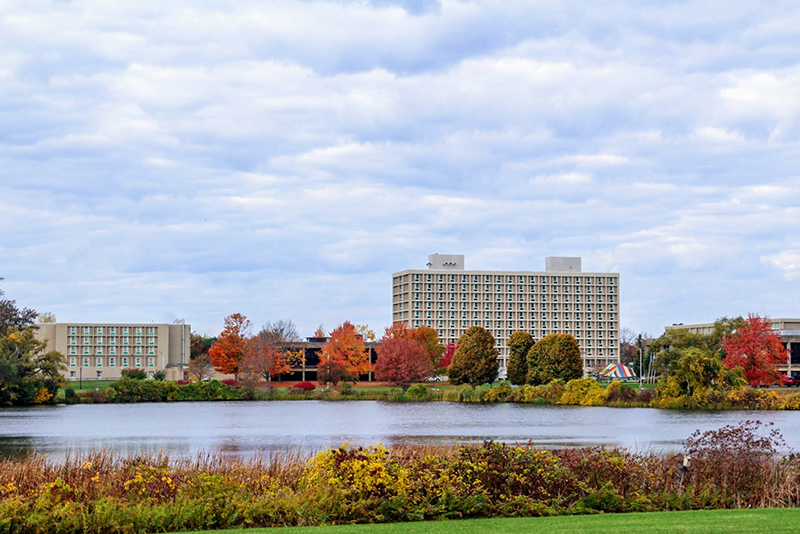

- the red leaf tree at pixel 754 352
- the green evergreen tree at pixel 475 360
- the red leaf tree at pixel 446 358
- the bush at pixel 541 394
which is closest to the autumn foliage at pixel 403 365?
the green evergreen tree at pixel 475 360

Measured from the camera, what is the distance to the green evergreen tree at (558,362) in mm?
100625

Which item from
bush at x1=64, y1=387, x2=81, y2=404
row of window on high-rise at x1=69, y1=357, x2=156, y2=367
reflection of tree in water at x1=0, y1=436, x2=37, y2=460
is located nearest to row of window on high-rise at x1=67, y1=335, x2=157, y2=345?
row of window on high-rise at x1=69, y1=357, x2=156, y2=367

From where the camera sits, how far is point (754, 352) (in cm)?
9719

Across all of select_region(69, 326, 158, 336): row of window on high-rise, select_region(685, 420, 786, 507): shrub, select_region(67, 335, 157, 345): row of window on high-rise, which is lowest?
select_region(685, 420, 786, 507): shrub

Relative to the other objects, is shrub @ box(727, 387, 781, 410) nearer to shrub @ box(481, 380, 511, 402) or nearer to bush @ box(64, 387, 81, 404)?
shrub @ box(481, 380, 511, 402)

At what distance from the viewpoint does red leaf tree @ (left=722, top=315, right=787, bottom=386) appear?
96750mm

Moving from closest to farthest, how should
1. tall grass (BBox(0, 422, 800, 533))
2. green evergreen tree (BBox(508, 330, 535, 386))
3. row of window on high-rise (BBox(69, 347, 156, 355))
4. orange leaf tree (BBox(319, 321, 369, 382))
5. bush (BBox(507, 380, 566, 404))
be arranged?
1. tall grass (BBox(0, 422, 800, 533))
2. bush (BBox(507, 380, 566, 404))
3. green evergreen tree (BBox(508, 330, 535, 386))
4. orange leaf tree (BBox(319, 321, 369, 382))
5. row of window on high-rise (BBox(69, 347, 156, 355))

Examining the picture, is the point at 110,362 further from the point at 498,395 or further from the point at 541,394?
the point at 541,394

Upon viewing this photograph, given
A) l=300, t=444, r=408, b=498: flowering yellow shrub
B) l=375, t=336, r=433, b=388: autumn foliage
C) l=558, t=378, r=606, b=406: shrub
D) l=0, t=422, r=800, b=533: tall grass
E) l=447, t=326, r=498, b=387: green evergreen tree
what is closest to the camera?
l=0, t=422, r=800, b=533: tall grass

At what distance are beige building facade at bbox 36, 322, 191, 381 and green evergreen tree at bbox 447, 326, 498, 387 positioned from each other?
61.8m

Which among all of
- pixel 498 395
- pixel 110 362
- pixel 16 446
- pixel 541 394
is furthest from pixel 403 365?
pixel 16 446

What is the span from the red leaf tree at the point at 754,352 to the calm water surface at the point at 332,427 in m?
25.9

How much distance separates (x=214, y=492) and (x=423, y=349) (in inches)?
3968

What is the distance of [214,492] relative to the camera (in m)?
17.9
